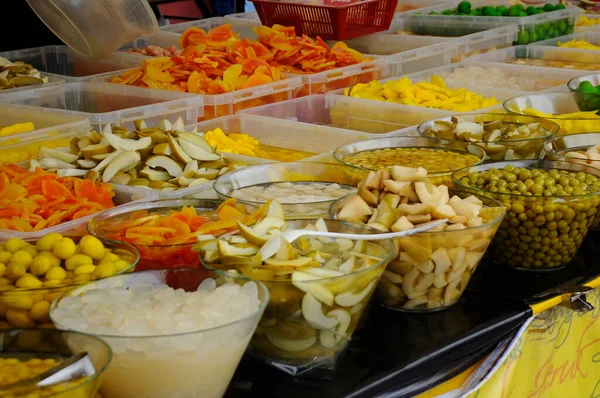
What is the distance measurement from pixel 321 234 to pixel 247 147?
986mm

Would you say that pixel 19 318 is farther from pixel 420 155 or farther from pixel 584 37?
pixel 584 37

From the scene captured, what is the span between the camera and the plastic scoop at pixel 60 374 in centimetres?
79

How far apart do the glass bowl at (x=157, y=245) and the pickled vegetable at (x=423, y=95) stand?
3.56 ft

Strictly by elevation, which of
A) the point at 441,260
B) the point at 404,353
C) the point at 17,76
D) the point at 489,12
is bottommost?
→ the point at 404,353

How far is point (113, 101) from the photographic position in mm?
2574

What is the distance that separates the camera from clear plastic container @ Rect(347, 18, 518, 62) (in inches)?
126

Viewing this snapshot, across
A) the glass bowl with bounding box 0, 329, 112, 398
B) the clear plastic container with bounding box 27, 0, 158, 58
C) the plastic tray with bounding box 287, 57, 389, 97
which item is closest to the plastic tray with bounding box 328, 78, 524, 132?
the plastic tray with bounding box 287, 57, 389, 97

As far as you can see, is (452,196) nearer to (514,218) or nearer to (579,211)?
(514,218)

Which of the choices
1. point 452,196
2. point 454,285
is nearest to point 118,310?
point 454,285

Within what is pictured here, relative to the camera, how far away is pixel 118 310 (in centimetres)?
96

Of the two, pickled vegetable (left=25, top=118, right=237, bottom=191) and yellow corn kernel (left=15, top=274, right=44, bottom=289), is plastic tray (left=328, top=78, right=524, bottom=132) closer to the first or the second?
pickled vegetable (left=25, top=118, right=237, bottom=191)

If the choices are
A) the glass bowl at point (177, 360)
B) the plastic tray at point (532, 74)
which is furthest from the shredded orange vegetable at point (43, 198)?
the plastic tray at point (532, 74)

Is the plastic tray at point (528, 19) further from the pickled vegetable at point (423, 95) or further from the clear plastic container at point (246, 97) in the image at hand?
the clear plastic container at point (246, 97)

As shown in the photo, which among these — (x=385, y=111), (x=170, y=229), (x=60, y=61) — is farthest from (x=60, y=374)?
(x=60, y=61)
